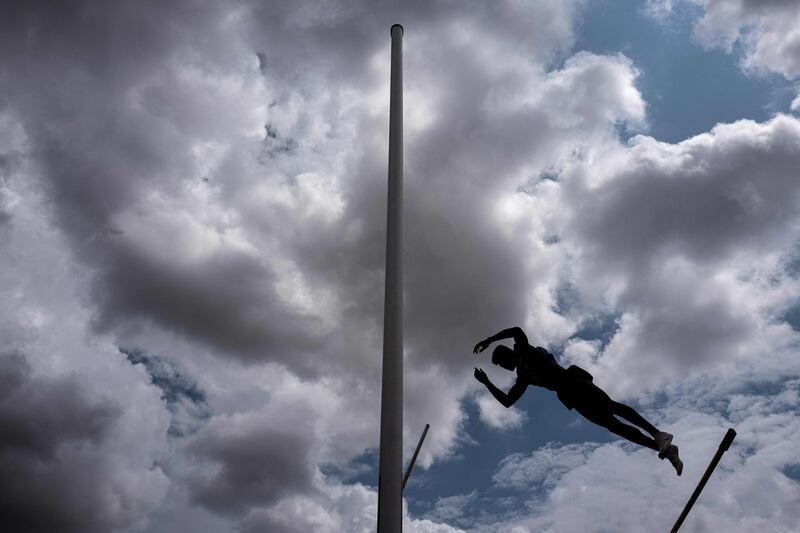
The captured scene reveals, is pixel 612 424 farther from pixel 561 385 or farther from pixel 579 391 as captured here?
pixel 561 385

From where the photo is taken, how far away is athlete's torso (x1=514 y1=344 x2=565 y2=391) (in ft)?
29.7

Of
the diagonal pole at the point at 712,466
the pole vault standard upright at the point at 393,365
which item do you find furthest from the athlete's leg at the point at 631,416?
the pole vault standard upright at the point at 393,365

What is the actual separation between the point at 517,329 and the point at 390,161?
130 inches

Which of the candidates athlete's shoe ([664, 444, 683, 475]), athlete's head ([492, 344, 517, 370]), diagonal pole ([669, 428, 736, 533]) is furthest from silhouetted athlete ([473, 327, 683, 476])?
diagonal pole ([669, 428, 736, 533])

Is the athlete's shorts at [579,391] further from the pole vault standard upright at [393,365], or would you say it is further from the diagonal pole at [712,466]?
the pole vault standard upright at [393,365]

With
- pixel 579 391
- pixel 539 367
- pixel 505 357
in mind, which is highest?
pixel 505 357

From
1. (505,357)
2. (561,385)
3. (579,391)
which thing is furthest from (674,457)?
(505,357)

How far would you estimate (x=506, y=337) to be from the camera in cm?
928

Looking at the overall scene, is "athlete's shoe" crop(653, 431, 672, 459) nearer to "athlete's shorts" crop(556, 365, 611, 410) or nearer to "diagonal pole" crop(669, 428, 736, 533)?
"diagonal pole" crop(669, 428, 736, 533)

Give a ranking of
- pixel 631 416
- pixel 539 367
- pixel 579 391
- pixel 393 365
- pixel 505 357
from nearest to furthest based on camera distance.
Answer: pixel 393 365 → pixel 631 416 → pixel 579 391 → pixel 539 367 → pixel 505 357

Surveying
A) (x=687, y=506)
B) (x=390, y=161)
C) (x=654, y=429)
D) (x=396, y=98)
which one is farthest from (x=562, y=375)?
(x=396, y=98)

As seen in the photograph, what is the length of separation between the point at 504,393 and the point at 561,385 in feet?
3.44

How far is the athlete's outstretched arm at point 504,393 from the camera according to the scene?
9.53m

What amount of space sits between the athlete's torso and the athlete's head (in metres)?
0.11
